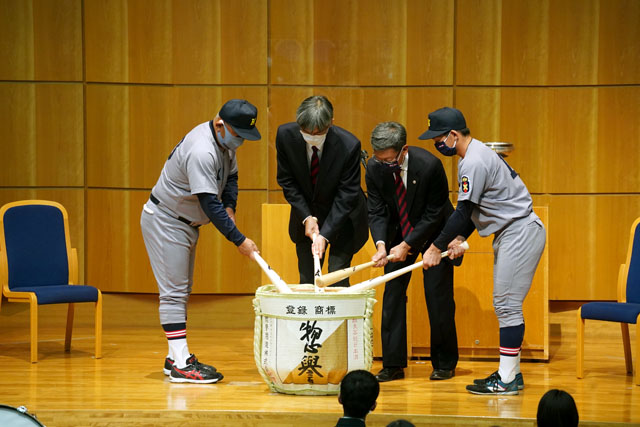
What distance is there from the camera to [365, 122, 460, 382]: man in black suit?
174 inches

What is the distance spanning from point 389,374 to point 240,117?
1576mm

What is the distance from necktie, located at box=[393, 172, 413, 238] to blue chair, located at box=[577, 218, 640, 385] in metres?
1.03

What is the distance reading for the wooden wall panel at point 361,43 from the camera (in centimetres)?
596

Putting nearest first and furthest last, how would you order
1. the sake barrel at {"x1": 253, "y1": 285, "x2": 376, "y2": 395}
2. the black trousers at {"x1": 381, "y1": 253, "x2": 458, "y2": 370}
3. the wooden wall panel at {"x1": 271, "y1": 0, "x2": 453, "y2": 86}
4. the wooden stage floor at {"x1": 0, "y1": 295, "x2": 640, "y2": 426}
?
1. the wooden stage floor at {"x1": 0, "y1": 295, "x2": 640, "y2": 426}
2. the sake barrel at {"x1": 253, "y1": 285, "x2": 376, "y2": 395}
3. the black trousers at {"x1": 381, "y1": 253, "x2": 458, "y2": 370}
4. the wooden wall panel at {"x1": 271, "y1": 0, "x2": 453, "y2": 86}

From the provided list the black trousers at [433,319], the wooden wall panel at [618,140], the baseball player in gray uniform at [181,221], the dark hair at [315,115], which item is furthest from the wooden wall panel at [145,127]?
the wooden wall panel at [618,140]

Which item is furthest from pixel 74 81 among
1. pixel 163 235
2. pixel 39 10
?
pixel 163 235

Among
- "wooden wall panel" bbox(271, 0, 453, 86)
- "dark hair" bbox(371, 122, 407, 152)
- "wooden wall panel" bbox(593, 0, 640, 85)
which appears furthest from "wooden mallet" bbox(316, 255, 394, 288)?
"wooden wall panel" bbox(593, 0, 640, 85)

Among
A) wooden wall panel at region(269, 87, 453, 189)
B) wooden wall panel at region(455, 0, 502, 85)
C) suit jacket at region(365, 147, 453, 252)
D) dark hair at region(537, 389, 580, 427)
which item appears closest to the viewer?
dark hair at region(537, 389, 580, 427)

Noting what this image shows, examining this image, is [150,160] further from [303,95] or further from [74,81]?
[303,95]

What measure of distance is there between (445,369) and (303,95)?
93.0 inches

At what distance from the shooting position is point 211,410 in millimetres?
3812

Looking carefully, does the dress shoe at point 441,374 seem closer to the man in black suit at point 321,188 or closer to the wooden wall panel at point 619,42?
the man in black suit at point 321,188

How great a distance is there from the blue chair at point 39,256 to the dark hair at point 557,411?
3.19 meters

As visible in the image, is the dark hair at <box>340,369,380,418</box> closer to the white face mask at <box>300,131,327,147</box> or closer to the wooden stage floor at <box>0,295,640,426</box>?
the wooden stage floor at <box>0,295,640,426</box>
